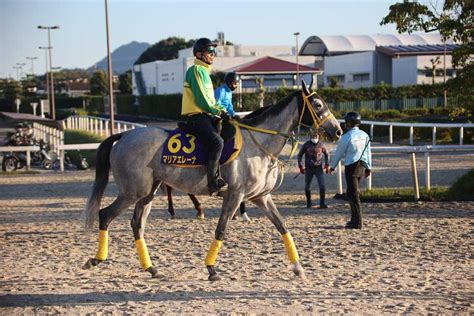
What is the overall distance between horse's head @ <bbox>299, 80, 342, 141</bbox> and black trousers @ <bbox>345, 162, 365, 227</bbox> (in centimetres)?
320

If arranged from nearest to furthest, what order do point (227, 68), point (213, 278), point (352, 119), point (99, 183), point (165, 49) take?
point (213, 278) < point (99, 183) < point (352, 119) < point (227, 68) < point (165, 49)

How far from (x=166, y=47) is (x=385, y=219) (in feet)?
449

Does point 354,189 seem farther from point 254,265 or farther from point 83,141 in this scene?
point 83,141

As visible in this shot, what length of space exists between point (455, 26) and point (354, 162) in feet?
17.3

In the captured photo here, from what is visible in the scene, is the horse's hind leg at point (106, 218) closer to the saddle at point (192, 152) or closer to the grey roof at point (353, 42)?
the saddle at point (192, 152)

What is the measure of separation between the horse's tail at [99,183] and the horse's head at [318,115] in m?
2.34

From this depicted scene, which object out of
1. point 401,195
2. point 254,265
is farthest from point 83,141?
point 254,265

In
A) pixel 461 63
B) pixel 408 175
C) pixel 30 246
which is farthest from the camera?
pixel 408 175

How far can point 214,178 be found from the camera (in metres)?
7.81

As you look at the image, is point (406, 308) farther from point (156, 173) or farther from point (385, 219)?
point (385, 219)

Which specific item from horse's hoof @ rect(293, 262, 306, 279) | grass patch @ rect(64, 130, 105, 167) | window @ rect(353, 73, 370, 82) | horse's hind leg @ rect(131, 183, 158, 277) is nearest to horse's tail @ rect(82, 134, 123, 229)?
horse's hind leg @ rect(131, 183, 158, 277)

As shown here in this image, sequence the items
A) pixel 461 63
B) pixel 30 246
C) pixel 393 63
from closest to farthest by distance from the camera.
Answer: pixel 30 246 < pixel 461 63 < pixel 393 63

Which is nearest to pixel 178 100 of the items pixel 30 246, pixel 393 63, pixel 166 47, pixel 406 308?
pixel 393 63

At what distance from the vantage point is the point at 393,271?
8.02 metres
